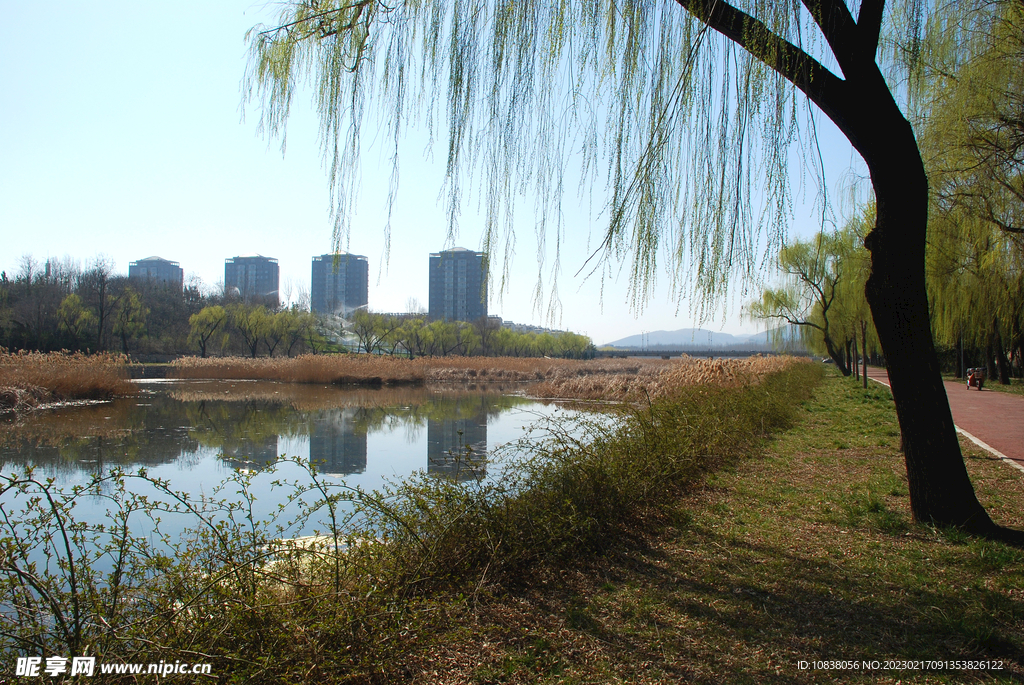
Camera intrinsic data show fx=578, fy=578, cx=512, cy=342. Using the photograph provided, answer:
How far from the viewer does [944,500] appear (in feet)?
12.8

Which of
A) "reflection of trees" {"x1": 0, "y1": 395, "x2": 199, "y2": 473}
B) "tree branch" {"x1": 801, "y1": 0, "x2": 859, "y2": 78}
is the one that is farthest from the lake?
"tree branch" {"x1": 801, "y1": 0, "x2": 859, "y2": 78}

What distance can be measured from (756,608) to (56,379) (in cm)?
1845

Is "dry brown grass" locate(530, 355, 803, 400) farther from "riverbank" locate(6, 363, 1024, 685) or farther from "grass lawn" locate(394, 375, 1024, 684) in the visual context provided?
"grass lawn" locate(394, 375, 1024, 684)

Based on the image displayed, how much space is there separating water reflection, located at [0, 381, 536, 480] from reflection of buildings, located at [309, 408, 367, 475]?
0.06ft

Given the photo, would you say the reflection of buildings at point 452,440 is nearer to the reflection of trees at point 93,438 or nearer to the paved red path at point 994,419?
the reflection of trees at point 93,438

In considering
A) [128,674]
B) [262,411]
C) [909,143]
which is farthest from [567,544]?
[262,411]

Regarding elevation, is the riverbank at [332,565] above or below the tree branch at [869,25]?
below

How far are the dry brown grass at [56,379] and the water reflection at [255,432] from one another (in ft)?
2.82

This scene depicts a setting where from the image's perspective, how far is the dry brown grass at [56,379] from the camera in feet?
45.8

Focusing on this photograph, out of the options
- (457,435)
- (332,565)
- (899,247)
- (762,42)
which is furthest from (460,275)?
(457,435)

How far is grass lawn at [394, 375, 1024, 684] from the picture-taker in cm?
232

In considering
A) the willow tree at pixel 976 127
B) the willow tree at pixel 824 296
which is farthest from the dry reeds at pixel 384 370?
the willow tree at pixel 976 127

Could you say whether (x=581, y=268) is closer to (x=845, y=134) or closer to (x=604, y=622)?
(x=604, y=622)

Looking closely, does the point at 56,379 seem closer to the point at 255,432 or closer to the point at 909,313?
the point at 255,432
